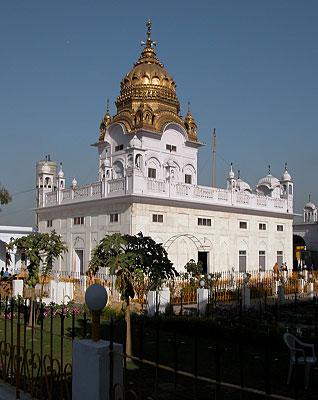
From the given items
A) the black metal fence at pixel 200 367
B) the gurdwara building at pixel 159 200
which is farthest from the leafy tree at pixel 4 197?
the black metal fence at pixel 200 367

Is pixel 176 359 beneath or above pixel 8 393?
above

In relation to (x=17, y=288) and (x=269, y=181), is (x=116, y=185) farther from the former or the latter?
(x=269, y=181)

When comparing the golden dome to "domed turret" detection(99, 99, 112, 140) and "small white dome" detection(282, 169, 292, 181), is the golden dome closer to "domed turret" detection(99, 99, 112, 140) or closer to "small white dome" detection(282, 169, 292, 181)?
"domed turret" detection(99, 99, 112, 140)

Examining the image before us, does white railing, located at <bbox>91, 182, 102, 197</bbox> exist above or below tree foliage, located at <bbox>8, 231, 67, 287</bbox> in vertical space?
above

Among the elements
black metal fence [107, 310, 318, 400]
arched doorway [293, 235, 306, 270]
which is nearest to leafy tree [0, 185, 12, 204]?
black metal fence [107, 310, 318, 400]

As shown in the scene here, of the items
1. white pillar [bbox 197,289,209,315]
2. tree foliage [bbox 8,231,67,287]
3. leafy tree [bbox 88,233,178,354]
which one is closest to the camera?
leafy tree [bbox 88,233,178,354]

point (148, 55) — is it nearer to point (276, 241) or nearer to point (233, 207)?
point (233, 207)

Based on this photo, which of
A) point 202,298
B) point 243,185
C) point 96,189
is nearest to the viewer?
point 202,298

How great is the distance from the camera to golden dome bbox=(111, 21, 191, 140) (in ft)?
87.7

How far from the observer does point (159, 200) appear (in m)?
22.3

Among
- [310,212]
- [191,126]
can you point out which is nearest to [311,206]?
[310,212]

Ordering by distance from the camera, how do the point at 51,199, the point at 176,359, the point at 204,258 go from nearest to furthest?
the point at 176,359, the point at 204,258, the point at 51,199

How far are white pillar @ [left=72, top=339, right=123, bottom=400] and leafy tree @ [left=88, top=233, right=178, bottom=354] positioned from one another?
14.8ft

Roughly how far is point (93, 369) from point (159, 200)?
695 inches
